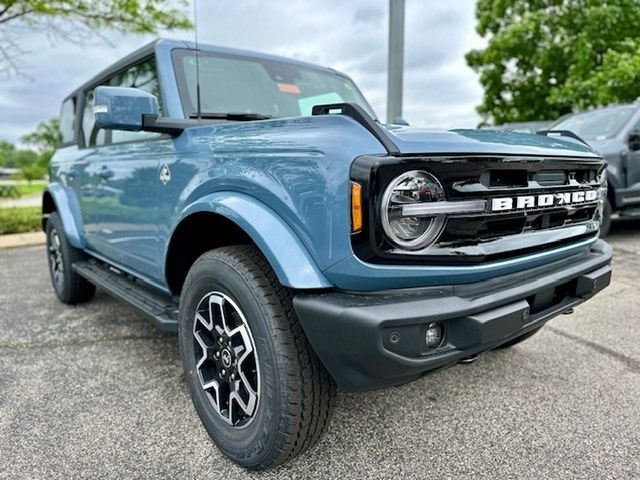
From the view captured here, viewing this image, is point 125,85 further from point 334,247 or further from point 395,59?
point 395,59

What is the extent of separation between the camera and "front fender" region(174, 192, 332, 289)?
1576 millimetres

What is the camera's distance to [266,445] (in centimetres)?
173

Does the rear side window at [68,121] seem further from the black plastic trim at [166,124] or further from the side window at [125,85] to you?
A: the black plastic trim at [166,124]

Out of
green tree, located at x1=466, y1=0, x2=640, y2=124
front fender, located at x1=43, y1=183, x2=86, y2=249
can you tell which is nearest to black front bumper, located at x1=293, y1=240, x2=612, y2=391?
front fender, located at x1=43, y1=183, x2=86, y2=249

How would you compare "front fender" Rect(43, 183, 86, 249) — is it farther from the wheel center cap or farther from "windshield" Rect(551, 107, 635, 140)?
"windshield" Rect(551, 107, 635, 140)

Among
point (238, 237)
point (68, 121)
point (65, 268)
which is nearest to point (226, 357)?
point (238, 237)

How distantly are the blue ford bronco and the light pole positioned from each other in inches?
140

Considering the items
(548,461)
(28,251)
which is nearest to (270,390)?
(548,461)

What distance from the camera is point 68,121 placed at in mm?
4465

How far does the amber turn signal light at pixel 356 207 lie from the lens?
1.48m

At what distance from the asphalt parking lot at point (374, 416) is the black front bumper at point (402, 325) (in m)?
0.58

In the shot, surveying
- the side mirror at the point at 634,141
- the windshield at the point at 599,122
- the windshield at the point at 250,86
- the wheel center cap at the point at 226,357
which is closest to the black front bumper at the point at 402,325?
the wheel center cap at the point at 226,357

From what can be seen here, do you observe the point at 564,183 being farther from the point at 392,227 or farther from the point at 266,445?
the point at 266,445

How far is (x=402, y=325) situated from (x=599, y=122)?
624 cm
